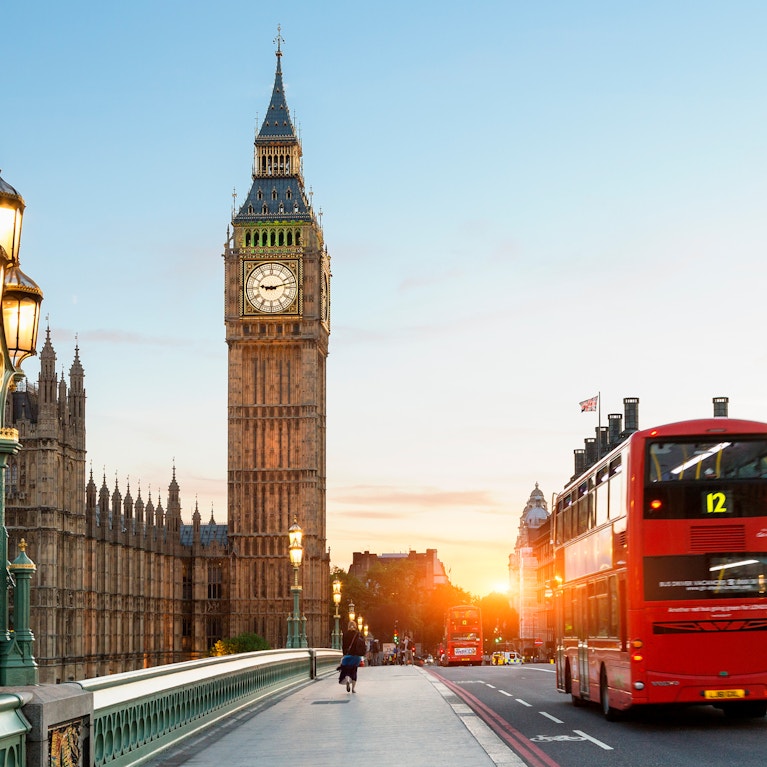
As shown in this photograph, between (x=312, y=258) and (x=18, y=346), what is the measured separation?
106569mm

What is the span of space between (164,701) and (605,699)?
818cm

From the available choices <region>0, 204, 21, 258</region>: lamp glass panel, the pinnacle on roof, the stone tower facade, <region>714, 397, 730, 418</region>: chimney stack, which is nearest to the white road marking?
<region>0, 204, 21, 258</region>: lamp glass panel

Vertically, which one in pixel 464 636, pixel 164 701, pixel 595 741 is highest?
pixel 164 701

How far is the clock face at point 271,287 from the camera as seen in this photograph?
11644 cm

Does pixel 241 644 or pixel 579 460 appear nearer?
pixel 241 644

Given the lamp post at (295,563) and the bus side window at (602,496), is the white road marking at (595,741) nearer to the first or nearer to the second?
the bus side window at (602,496)

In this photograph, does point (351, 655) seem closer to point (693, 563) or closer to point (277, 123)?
point (693, 563)

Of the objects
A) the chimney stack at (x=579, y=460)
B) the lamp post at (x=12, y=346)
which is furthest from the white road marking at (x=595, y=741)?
the chimney stack at (x=579, y=460)

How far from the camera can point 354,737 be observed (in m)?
18.7

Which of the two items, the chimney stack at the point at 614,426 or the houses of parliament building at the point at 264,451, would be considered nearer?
the chimney stack at the point at 614,426

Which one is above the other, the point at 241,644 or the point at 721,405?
the point at 721,405

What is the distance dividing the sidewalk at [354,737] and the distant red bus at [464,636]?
181ft

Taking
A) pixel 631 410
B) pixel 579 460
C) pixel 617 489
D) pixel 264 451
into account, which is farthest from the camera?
pixel 264 451

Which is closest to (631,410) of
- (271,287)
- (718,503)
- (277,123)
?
(271,287)
